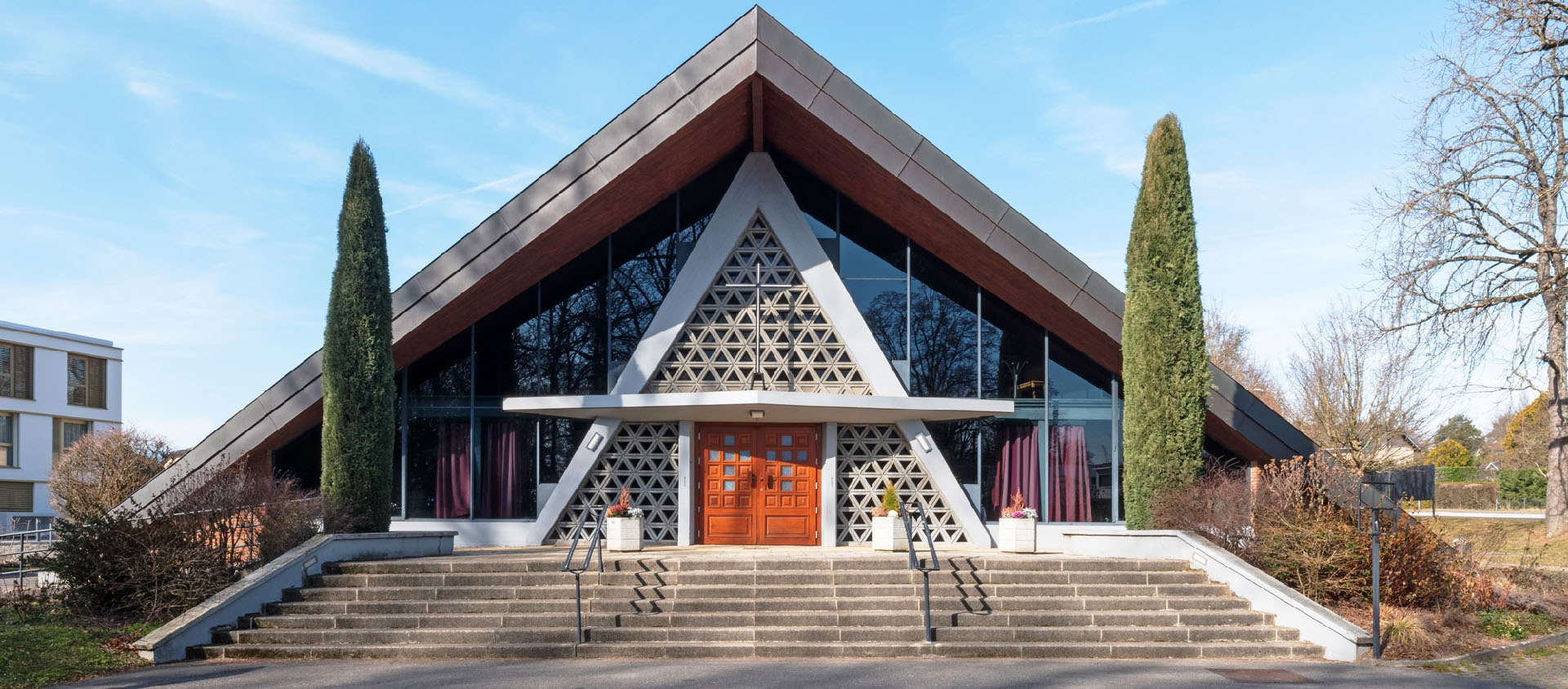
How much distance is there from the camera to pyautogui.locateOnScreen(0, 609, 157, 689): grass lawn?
8844 mm

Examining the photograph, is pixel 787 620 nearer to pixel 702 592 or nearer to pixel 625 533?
pixel 702 592

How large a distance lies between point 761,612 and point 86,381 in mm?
37379

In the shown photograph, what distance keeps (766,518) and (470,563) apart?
484 centimetres

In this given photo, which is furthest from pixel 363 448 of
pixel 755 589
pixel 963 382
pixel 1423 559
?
pixel 1423 559

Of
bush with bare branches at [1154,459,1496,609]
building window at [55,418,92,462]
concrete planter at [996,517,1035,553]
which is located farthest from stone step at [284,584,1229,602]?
building window at [55,418,92,462]

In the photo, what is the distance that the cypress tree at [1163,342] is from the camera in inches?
508

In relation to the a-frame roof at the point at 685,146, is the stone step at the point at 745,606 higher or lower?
lower

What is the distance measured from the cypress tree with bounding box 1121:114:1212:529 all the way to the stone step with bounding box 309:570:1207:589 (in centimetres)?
171

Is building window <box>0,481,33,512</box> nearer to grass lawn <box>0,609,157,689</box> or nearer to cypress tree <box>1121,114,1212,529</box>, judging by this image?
grass lawn <box>0,609,157,689</box>

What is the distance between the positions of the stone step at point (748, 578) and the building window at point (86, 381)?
3320cm

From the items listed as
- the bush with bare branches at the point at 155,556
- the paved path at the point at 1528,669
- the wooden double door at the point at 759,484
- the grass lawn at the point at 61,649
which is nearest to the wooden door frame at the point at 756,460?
the wooden double door at the point at 759,484

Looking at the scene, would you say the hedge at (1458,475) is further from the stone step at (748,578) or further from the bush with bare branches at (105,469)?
the bush with bare branches at (105,469)

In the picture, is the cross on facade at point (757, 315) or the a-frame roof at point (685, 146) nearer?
the a-frame roof at point (685, 146)

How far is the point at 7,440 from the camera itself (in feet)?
115
